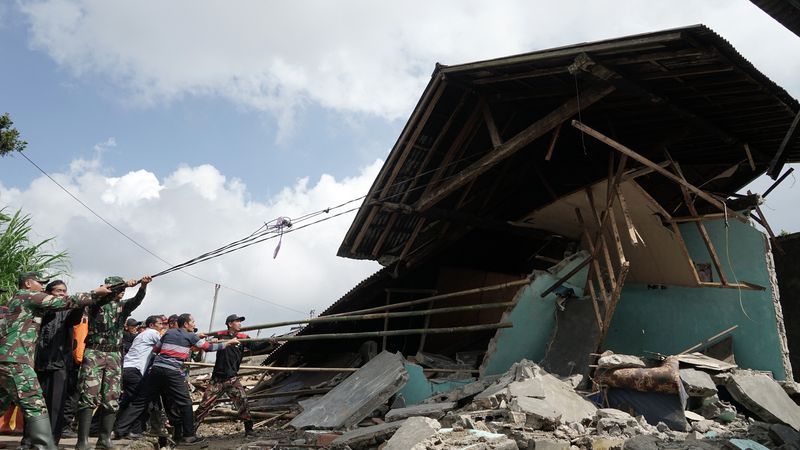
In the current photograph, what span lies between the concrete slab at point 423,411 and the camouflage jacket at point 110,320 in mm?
3016

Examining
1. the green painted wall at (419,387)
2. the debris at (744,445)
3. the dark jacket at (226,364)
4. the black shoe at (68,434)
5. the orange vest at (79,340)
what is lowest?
the black shoe at (68,434)

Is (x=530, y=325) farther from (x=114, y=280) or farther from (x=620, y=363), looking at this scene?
(x=114, y=280)

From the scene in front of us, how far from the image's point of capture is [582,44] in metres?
6.33

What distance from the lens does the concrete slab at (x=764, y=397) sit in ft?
20.0

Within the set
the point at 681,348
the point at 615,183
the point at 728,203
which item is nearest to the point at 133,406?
the point at 615,183

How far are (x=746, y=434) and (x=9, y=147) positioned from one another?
11.3 m

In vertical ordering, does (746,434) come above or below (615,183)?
below

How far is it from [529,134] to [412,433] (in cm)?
401

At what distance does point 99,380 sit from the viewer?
6012 mm

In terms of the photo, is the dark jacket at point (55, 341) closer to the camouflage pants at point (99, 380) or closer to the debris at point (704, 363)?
the camouflage pants at point (99, 380)

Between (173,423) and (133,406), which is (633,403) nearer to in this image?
(173,423)

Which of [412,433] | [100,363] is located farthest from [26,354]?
[412,433]

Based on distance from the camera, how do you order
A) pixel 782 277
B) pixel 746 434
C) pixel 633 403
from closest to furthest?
pixel 746 434
pixel 633 403
pixel 782 277

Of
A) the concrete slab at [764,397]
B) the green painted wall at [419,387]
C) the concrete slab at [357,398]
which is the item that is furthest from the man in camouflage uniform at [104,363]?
the concrete slab at [764,397]
